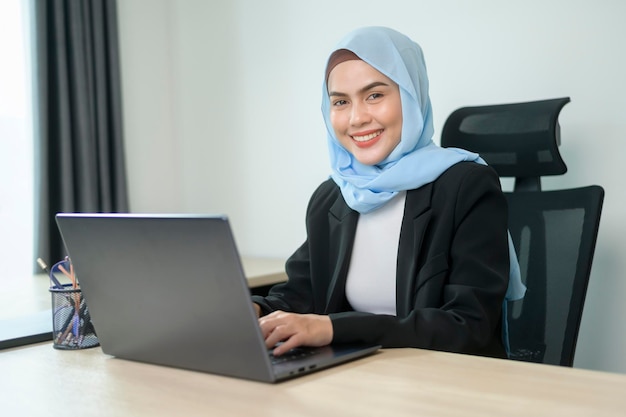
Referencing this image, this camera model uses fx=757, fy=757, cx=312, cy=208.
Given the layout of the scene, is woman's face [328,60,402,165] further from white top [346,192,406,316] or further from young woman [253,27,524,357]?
white top [346,192,406,316]

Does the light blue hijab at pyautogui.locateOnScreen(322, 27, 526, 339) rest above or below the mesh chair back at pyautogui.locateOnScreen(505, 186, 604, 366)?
above

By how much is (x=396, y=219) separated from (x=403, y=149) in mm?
168

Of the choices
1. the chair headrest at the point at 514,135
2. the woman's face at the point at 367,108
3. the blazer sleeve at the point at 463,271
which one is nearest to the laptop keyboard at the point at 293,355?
the blazer sleeve at the point at 463,271

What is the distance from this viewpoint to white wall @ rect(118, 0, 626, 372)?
2285mm

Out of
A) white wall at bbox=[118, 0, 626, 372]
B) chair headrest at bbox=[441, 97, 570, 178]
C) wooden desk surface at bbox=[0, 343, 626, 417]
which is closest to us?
wooden desk surface at bbox=[0, 343, 626, 417]

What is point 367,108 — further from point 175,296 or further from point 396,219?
point 175,296

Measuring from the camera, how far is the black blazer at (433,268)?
133 centimetres

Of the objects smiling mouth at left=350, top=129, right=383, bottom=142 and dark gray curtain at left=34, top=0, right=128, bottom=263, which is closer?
smiling mouth at left=350, top=129, right=383, bottom=142

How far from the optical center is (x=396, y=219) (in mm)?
1679

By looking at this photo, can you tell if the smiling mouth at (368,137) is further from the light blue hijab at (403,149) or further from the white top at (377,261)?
the white top at (377,261)

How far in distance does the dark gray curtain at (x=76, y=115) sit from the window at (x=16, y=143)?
6cm

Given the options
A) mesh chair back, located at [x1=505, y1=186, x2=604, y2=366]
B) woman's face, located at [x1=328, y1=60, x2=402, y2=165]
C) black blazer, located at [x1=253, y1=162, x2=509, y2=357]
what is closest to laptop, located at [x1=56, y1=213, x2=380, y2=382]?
black blazer, located at [x1=253, y1=162, x2=509, y2=357]

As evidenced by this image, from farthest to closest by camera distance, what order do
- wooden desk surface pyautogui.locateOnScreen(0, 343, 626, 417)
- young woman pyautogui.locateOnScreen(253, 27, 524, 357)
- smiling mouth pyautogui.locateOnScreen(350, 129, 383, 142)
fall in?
1. smiling mouth pyautogui.locateOnScreen(350, 129, 383, 142)
2. young woman pyautogui.locateOnScreen(253, 27, 524, 357)
3. wooden desk surface pyautogui.locateOnScreen(0, 343, 626, 417)

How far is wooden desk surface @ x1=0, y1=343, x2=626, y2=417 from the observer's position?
895 millimetres
